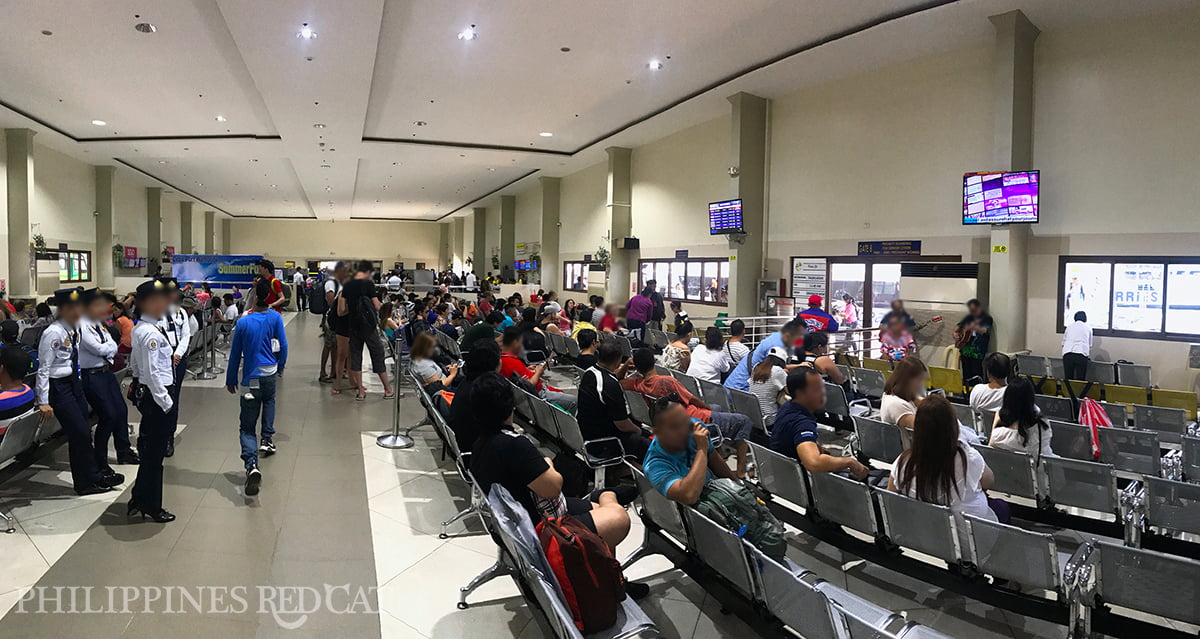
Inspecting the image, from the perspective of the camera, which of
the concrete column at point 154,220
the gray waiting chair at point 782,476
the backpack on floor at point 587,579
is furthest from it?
the concrete column at point 154,220

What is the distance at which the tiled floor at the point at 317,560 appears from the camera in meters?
3.10

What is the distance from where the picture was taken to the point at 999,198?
29.1 ft

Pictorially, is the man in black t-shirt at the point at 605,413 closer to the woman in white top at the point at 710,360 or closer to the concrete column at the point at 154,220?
the woman in white top at the point at 710,360

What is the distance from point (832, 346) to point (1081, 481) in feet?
11.0

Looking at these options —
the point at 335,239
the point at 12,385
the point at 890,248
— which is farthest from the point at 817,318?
the point at 335,239

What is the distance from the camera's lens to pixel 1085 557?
269 cm

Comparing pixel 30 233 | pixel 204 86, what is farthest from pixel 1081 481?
pixel 30 233

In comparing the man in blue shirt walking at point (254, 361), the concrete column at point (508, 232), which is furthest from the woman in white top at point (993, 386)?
the concrete column at point (508, 232)

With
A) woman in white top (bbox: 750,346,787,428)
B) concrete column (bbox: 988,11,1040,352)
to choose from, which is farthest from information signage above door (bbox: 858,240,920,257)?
woman in white top (bbox: 750,346,787,428)

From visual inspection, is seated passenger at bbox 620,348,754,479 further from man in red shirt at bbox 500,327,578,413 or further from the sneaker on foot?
the sneaker on foot

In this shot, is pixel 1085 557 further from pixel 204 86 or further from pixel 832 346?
pixel 204 86

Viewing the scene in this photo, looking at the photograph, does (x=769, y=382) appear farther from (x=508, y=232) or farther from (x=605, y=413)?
(x=508, y=232)

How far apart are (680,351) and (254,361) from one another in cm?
430

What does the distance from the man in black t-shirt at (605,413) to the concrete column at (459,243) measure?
3449 cm
